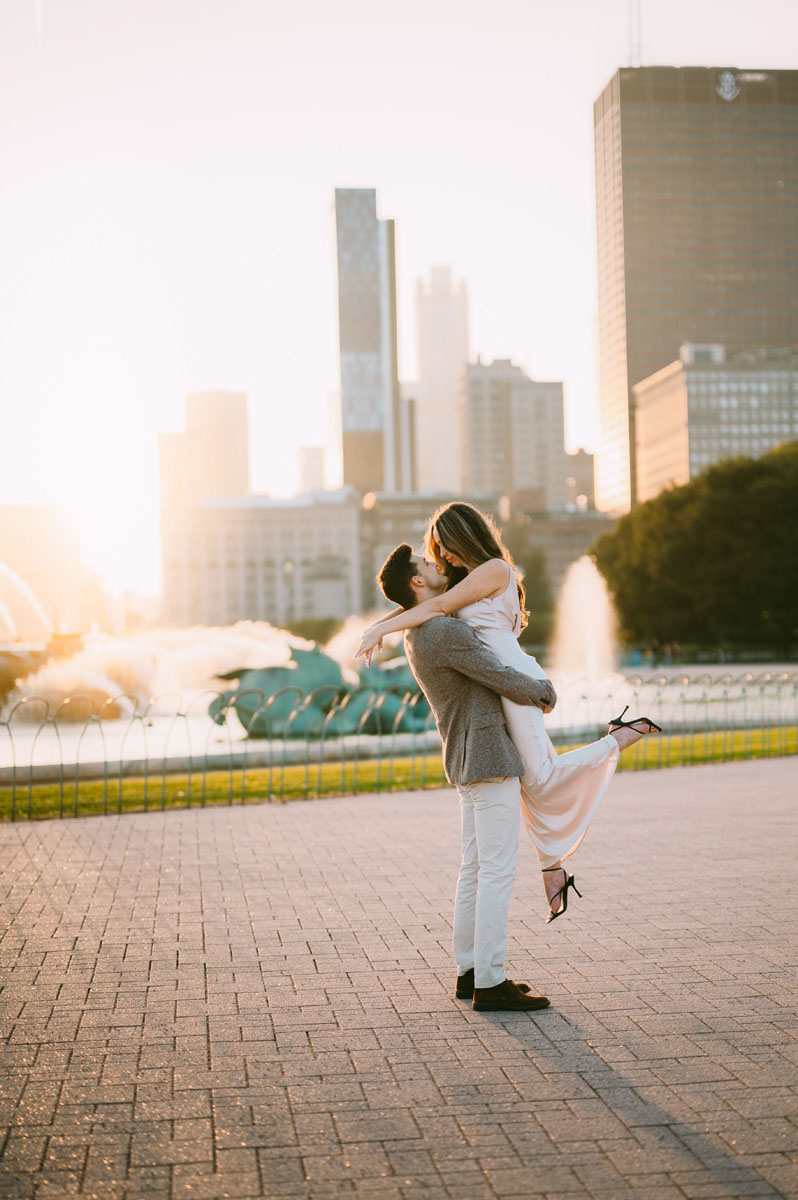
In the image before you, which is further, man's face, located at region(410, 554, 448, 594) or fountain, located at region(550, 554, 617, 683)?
fountain, located at region(550, 554, 617, 683)

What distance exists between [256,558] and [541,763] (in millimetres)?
153232

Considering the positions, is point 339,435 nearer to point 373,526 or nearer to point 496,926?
point 373,526

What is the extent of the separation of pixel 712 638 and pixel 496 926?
53.7 meters

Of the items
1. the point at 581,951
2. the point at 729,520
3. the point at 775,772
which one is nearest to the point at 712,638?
the point at 729,520

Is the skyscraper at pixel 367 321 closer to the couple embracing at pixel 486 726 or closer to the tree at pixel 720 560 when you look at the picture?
the tree at pixel 720 560

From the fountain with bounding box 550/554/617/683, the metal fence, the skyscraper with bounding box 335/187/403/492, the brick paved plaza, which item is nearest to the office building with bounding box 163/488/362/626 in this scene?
the skyscraper with bounding box 335/187/403/492

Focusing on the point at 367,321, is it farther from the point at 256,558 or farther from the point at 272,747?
the point at 272,747

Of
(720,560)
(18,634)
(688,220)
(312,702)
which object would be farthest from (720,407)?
(312,702)

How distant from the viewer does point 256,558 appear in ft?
514

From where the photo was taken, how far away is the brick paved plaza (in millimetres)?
3348

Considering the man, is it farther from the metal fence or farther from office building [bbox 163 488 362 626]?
office building [bbox 163 488 362 626]

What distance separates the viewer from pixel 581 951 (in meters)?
5.66

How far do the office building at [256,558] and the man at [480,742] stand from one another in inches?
5729

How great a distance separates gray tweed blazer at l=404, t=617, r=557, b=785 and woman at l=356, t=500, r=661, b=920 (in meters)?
0.06
